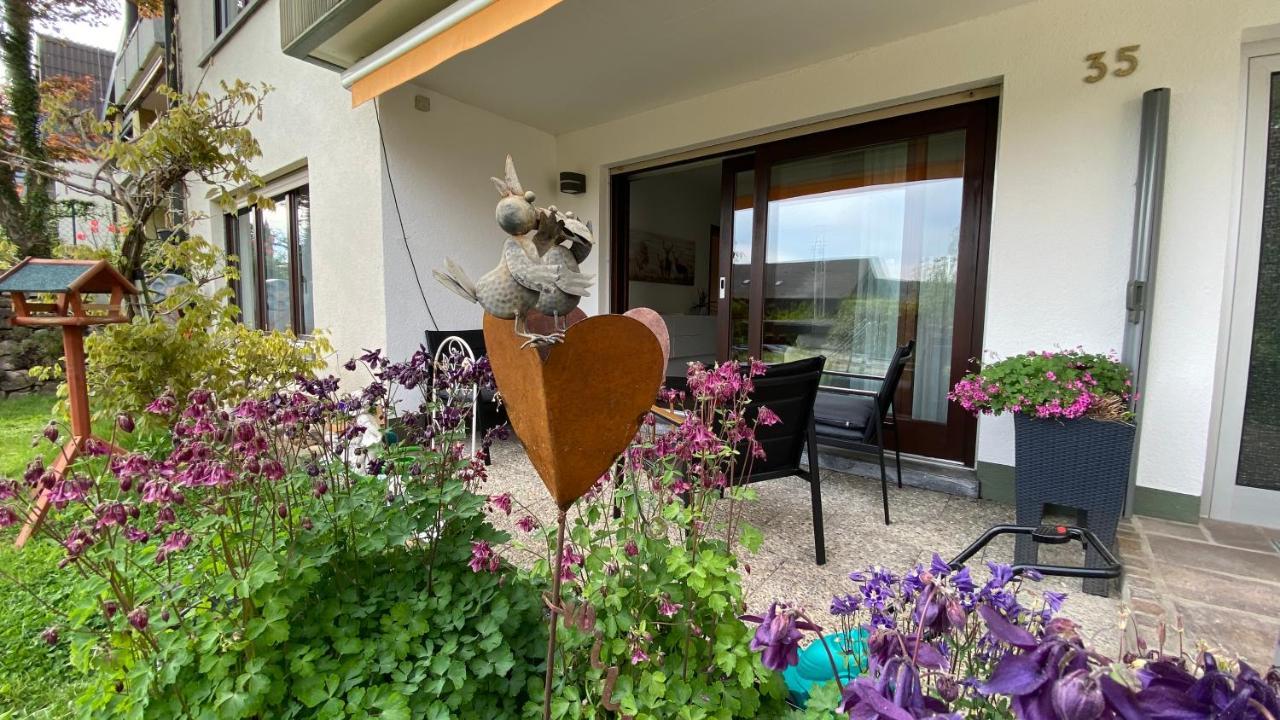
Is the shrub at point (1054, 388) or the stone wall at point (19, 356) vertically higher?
the shrub at point (1054, 388)

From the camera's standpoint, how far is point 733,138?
374 centimetres

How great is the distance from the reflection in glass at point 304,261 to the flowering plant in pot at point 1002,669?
18.2ft

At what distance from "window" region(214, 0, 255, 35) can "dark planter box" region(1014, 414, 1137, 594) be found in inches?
328

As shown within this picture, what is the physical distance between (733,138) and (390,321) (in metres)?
2.91

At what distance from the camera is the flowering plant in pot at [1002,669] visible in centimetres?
41

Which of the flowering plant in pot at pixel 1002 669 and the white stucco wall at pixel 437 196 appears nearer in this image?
the flowering plant in pot at pixel 1002 669

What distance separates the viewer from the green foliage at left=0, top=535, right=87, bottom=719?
128cm

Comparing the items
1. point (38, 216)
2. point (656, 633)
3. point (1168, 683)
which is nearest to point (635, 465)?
point (656, 633)

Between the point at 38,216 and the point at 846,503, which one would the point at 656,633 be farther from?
the point at 38,216

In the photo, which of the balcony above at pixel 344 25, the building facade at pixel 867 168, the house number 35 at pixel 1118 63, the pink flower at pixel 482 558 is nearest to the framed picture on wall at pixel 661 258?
the building facade at pixel 867 168

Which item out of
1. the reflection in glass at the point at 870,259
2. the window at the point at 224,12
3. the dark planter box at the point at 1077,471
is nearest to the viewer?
the dark planter box at the point at 1077,471

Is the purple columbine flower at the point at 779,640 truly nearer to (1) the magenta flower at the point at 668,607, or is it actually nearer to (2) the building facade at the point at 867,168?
(1) the magenta flower at the point at 668,607

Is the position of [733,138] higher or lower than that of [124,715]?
higher

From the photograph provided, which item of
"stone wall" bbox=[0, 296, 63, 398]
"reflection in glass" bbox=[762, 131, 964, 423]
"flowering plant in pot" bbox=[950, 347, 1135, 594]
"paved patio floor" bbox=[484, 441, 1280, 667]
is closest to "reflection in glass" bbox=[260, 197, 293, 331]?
"stone wall" bbox=[0, 296, 63, 398]
